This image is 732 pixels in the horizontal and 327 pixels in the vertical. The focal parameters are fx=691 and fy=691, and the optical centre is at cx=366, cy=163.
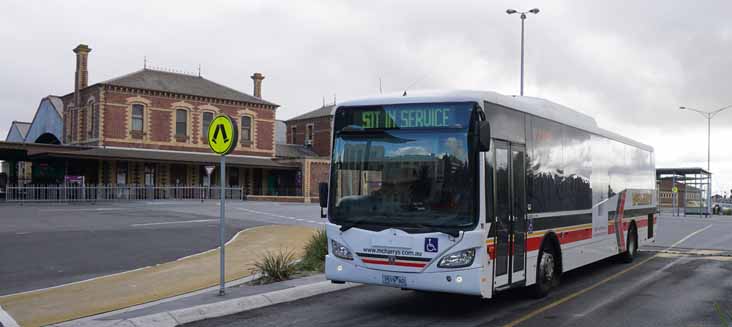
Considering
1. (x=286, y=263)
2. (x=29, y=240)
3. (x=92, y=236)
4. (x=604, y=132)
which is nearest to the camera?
(x=286, y=263)

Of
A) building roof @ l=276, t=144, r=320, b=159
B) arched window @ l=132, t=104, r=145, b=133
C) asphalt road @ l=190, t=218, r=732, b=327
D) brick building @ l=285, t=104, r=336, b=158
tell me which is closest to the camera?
asphalt road @ l=190, t=218, r=732, b=327

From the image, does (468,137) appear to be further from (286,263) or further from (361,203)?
(286,263)

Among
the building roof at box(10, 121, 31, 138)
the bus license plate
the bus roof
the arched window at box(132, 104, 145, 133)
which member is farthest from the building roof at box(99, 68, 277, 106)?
the bus license plate

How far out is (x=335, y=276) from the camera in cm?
962

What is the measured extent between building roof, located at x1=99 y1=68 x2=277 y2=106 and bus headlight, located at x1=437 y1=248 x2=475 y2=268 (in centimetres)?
4536

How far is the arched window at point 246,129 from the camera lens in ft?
190

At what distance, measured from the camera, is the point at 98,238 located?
2114cm

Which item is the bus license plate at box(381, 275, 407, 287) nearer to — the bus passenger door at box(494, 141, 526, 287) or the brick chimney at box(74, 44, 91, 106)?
the bus passenger door at box(494, 141, 526, 287)

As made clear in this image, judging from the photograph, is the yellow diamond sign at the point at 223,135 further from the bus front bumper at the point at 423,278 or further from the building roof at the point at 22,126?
the building roof at the point at 22,126

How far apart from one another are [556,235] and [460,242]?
131 inches

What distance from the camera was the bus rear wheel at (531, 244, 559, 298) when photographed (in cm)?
1070

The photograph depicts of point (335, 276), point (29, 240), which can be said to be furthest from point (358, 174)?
point (29, 240)

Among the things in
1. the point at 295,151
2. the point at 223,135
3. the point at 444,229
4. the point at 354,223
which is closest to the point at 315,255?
the point at 223,135

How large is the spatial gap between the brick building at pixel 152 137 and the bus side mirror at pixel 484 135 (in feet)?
130
